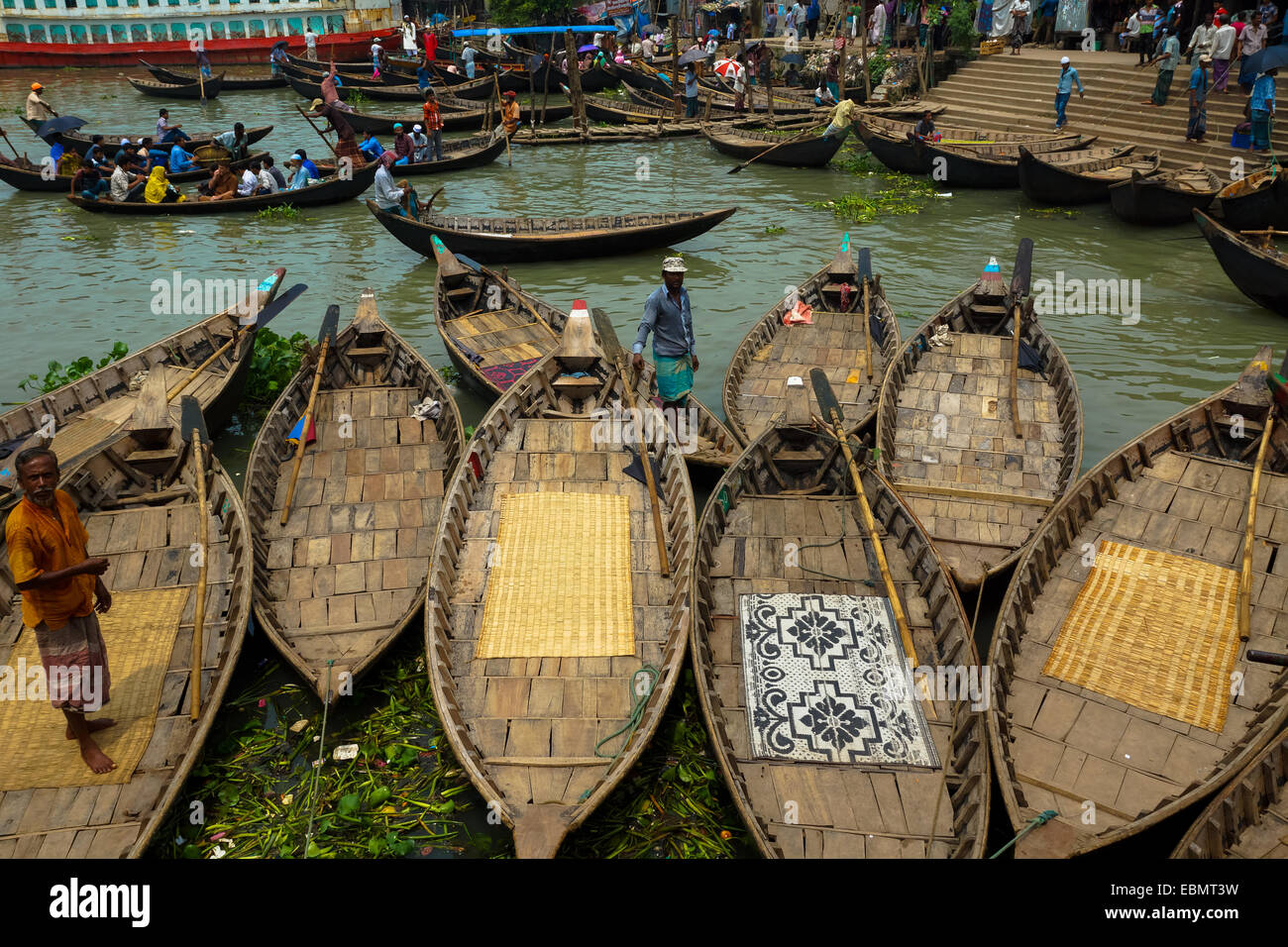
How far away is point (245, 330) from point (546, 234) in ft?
22.8

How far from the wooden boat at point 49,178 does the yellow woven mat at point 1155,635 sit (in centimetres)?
1998

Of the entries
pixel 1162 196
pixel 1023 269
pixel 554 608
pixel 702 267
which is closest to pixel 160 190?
pixel 702 267

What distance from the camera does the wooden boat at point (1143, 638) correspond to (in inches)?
205

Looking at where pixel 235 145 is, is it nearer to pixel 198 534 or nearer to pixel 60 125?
pixel 60 125

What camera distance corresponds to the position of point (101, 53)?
136ft

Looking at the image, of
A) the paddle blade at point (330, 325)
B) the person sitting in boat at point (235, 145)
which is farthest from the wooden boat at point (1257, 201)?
the person sitting in boat at point (235, 145)

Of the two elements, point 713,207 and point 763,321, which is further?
point 713,207

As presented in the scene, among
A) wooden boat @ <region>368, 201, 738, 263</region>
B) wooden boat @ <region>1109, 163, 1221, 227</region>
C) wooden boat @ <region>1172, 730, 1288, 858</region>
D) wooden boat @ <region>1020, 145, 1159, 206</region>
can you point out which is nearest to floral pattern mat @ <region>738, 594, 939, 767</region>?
wooden boat @ <region>1172, 730, 1288, 858</region>

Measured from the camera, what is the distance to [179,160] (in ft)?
67.5

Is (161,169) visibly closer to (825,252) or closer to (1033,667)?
(825,252)

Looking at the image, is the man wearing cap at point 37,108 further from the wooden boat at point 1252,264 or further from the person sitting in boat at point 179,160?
the wooden boat at point 1252,264

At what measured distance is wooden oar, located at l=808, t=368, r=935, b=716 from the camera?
19.8 feet
